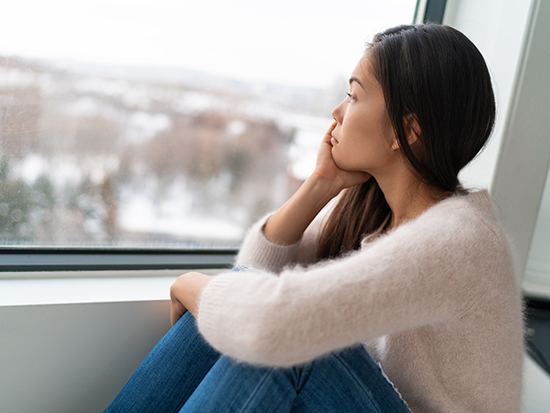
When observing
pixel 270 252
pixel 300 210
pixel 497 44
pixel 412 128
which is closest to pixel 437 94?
pixel 412 128

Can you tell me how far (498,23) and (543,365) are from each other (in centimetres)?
103

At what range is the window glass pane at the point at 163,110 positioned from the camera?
99 centimetres

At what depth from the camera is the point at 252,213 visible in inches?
52.8

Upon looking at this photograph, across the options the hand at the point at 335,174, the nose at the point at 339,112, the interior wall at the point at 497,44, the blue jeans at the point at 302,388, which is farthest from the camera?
the interior wall at the point at 497,44

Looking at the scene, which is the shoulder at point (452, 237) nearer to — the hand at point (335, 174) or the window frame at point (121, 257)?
the hand at point (335, 174)

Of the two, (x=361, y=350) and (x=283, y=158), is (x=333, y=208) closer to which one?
(x=283, y=158)

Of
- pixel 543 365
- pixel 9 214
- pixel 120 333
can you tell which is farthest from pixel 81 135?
pixel 543 365

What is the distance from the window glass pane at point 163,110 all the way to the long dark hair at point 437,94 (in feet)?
0.46

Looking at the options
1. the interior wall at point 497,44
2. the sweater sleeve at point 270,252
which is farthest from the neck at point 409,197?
the interior wall at point 497,44

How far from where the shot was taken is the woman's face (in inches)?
31.6

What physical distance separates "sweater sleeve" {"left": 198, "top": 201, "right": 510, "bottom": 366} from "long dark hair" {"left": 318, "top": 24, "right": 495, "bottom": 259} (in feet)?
0.61

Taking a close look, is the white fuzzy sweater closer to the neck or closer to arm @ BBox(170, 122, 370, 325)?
the neck

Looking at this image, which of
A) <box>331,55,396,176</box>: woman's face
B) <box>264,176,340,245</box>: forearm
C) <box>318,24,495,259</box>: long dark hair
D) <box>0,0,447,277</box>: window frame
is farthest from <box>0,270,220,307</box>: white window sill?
<box>318,24,495,259</box>: long dark hair

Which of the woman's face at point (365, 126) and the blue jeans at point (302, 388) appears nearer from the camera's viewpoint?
the blue jeans at point (302, 388)
